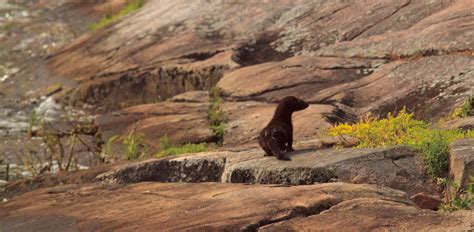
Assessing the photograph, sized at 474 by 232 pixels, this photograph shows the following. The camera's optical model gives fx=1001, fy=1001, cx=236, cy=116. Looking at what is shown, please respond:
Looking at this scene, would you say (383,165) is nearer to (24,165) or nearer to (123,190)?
(123,190)

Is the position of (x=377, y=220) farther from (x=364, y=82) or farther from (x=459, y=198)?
(x=364, y=82)

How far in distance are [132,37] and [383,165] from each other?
1499 cm

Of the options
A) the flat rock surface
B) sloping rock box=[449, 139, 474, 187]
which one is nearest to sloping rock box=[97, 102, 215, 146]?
the flat rock surface

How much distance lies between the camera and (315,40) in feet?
68.9

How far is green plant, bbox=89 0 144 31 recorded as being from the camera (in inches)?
1151

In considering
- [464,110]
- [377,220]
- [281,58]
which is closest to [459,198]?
[377,220]

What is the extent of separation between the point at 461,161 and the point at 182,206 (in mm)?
3000

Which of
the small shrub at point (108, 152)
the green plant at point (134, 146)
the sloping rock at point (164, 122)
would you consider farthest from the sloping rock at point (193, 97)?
the small shrub at point (108, 152)

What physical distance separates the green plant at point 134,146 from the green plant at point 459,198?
735cm

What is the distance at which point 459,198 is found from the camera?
9938 millimetres

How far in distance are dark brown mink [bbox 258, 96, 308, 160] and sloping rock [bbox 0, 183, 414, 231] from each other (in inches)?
47.9

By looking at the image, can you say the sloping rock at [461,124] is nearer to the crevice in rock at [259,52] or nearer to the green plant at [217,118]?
the green plant at [217,118]

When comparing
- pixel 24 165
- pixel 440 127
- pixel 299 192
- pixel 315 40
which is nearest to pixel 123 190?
pixel 299 192

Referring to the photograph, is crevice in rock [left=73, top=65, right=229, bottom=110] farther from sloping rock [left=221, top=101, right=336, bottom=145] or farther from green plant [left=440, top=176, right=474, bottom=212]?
green plant [left=440, top=176, right=474, bottom=212]
